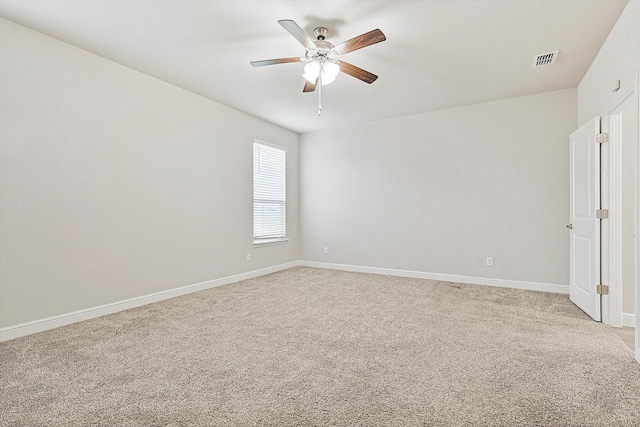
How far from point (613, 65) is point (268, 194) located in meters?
4.54

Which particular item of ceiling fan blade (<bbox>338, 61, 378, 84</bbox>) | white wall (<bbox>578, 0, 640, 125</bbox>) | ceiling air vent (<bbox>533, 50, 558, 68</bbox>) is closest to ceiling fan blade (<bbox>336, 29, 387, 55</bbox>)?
ceiling fan blade (<bbox>338, 61, 378, 84</bbox>)

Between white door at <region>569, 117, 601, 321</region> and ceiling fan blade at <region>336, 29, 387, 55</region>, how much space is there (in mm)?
2341

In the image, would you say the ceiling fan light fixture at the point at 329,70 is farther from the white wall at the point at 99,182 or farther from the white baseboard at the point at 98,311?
the white baseboard at the point at 98,311

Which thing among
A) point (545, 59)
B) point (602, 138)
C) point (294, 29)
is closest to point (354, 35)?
point (294, 29)

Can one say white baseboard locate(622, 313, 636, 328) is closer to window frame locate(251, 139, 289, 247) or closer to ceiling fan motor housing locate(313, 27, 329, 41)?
ceiling fan motor housing locate(313, 27, 329, 41)

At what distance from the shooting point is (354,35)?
280cm

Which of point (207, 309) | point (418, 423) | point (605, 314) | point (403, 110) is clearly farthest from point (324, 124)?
point (418, 423)

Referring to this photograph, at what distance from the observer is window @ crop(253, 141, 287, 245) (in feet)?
17.4

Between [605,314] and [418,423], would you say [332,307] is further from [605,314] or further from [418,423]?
[605,314]

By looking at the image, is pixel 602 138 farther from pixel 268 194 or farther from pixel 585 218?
pixel 268 194

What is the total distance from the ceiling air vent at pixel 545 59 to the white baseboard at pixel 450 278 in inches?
107

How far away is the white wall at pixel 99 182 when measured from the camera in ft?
8.87

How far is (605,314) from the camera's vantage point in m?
2.96

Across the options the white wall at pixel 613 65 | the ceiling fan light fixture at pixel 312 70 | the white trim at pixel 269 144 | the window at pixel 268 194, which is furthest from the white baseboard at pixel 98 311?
the white wall at pixel 613 65
